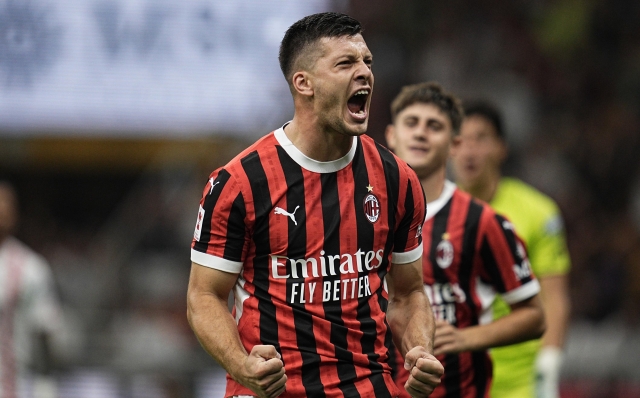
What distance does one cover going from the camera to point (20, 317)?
761cm

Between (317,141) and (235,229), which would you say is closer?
A: (235,229)

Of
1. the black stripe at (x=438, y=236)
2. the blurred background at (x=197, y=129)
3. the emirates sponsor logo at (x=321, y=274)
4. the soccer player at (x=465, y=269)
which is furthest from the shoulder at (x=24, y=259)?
the emirates sponsor logo at (x=321, y=274)

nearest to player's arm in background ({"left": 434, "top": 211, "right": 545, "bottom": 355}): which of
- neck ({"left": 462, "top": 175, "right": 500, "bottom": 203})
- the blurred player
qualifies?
neck ({"left": 462, "top": 175, "right": 500, "bottom": 203})

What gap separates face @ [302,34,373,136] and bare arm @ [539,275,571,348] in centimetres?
295

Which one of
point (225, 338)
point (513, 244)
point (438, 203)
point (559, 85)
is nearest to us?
point (225, 338)

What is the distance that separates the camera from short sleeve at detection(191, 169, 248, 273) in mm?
3281

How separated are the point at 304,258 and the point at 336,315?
22cm

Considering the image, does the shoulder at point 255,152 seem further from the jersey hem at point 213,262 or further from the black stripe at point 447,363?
the black stripe at point 447,363

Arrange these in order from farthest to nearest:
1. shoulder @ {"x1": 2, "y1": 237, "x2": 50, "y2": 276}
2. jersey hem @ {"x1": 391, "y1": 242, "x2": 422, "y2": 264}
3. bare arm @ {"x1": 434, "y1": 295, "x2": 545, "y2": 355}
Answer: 1. shoulder @ {"x1": 2, "y1": 237, "x2": 50, "y2": 276}
2. bare arm @ {"x1": 434, "y1": 295, "x2": 545, "y2": 355}
3. jersey hem @ {"x1": 391, "y1": 242, "x2": 422, "y2": 264}

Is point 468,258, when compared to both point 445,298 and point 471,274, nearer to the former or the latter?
point 471,274

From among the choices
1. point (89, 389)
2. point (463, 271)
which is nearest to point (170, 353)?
point (89, 389)

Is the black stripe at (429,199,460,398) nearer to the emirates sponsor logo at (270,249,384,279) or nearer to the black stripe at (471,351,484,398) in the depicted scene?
the black stripe at (471,351,484,398)

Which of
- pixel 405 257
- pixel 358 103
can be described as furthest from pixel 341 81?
pixel 405 257

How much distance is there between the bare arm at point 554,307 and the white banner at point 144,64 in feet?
14.0
